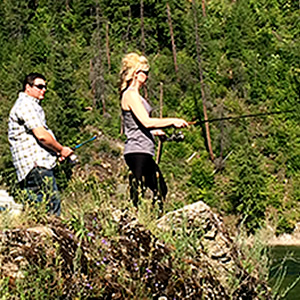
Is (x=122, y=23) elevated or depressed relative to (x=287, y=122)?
elevated

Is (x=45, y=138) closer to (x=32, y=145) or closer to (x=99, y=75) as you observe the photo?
(x=32, y=145)

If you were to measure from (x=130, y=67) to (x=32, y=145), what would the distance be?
1.05 metres

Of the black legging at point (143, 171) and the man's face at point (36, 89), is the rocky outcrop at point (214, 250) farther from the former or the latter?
the man's face at point (36, 89)

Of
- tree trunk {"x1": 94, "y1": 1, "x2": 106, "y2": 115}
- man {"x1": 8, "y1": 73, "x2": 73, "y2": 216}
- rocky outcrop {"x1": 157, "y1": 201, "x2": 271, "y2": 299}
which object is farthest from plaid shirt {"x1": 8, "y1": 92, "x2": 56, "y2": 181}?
tree trunk {"x1": 94, "y1": 1, "x2": 106, "y2": 115}

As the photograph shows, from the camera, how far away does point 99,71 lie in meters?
37.8

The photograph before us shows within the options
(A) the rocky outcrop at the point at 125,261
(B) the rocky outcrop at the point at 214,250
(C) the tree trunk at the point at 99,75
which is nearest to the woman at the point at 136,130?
(B) the rocky outcrop at the point at 214,250

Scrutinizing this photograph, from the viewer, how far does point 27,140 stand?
5.58 meters

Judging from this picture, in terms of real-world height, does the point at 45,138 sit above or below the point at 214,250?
above

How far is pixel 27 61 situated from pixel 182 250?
33918 millimetres

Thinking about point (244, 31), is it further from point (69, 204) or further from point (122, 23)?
point (69, 204)

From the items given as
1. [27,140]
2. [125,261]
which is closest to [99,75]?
[27,140]

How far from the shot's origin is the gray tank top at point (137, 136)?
5.73 metres

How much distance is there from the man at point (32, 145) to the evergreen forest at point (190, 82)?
23.1 m

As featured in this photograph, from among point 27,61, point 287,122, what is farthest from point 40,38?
point 287,122
